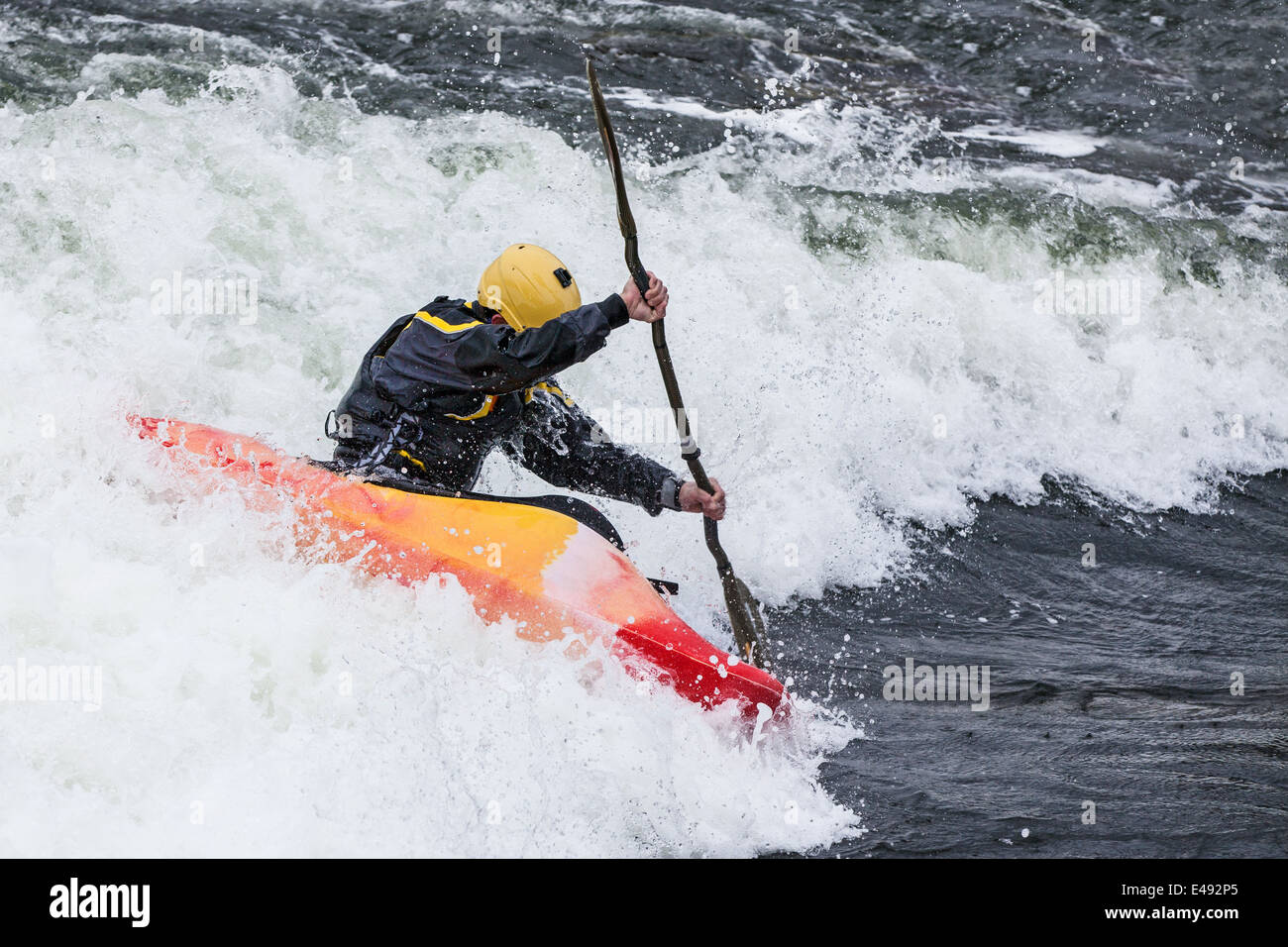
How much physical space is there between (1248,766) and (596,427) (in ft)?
8.04

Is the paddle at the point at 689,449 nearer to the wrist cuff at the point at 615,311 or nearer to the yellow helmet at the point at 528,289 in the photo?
the wrist cuff at the point at 615,311

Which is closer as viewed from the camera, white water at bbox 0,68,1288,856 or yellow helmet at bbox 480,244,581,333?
white water at bbox 0,68,1288,856

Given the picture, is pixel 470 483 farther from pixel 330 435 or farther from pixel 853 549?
pixel 853 549

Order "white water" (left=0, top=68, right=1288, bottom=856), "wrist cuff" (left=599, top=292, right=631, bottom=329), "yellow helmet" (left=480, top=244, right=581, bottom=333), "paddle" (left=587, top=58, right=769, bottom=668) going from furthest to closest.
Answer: "yellow helmet" (left=480, top=244, right=581, bottom=333), "wrist cuff" (left=599, top=292, right=631, bottom=329), "paddle" (left=587, top=58, right=769, bottom=668), "white water" (left=0, top=68, right=1288, bottom=856)

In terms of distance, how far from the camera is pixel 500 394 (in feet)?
14.4

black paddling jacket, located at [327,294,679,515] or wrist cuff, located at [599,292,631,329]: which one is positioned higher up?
wrist cuff, located at [599,292,631,329]

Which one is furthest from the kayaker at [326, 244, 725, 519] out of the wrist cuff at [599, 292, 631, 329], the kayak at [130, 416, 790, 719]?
the kayak at [130, 416, 790, 719]

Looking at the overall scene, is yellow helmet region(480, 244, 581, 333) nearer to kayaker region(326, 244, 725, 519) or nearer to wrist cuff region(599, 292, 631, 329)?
kayaker region(326, 244, 725, 519)

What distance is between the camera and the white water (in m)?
3.53

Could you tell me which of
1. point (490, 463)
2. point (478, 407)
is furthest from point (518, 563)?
point (490, 463)

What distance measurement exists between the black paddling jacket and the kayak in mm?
221

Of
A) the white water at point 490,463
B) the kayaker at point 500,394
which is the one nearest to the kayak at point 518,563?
the white water at point 490,463

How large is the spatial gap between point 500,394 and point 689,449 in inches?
25.9
